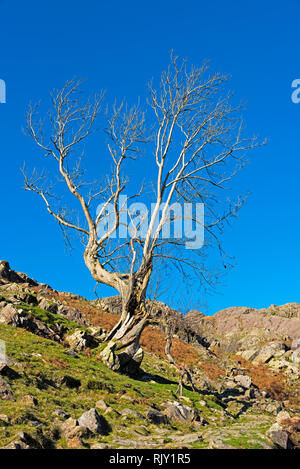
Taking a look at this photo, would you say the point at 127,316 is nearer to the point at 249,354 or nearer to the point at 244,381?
the point at 244,381

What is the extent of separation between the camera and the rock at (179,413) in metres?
11.7

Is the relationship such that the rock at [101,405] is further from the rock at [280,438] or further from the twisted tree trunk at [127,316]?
the twisted tree trunk at [127,316]

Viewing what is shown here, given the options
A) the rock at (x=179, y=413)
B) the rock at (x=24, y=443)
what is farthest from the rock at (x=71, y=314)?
the rock at (x=24, y=443)

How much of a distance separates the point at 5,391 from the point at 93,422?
2432 mm

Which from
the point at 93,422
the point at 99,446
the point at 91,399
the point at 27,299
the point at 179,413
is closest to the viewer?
the point at 99,446

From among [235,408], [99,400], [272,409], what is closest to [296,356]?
[272,409]

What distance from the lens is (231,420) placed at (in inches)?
569

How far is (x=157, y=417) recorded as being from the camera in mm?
10891

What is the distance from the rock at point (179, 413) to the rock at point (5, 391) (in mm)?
4584

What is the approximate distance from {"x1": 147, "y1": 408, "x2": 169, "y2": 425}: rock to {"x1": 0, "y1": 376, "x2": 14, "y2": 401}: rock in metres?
3.65

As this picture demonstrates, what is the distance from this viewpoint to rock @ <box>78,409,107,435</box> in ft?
28.6

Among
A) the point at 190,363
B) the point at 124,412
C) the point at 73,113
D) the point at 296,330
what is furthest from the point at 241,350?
the point at 124,412

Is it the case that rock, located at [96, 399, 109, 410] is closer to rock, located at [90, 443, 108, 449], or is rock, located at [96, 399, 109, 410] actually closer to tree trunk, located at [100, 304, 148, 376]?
rock, located at [90, 443, 108, 449]
